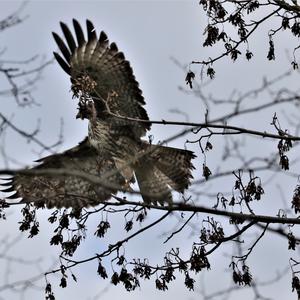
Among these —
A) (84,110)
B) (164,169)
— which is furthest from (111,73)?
(84,110)

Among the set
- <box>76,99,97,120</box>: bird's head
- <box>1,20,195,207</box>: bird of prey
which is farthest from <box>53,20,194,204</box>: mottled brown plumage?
<box>76,99,97,120</box>: bird's head

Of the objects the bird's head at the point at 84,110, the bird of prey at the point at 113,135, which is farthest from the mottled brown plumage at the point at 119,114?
the bird's head at the point at 84,110

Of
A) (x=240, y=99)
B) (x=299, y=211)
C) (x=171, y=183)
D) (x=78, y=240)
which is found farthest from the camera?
(x=171, y=183)

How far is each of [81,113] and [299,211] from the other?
6.53 ft

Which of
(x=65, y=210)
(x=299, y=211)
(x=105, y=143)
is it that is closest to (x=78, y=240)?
(x=65, y=210)

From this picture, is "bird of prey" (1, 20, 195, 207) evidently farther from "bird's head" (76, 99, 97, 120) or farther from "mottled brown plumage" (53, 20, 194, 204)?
"bird's head" (76, 99, 97, 120)

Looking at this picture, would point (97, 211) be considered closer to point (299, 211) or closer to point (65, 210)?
point (65, 210)

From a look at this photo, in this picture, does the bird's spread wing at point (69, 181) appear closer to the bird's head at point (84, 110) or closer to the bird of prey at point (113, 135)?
the bird of prey at point (113, 135)

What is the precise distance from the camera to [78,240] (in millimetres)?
6676

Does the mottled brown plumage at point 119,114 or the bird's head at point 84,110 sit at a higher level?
the mottled brown plumage at point 119,114

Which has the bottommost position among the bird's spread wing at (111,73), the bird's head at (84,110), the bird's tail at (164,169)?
the bird's head at (84,110)

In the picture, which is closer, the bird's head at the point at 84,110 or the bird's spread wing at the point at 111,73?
the bird's head at the point at 84,110

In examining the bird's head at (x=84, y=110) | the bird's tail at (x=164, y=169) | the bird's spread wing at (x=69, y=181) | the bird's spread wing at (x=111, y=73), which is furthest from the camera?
the bird's spread wing at (x=111, y=73)

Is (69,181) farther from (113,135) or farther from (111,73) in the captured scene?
(111,73)
